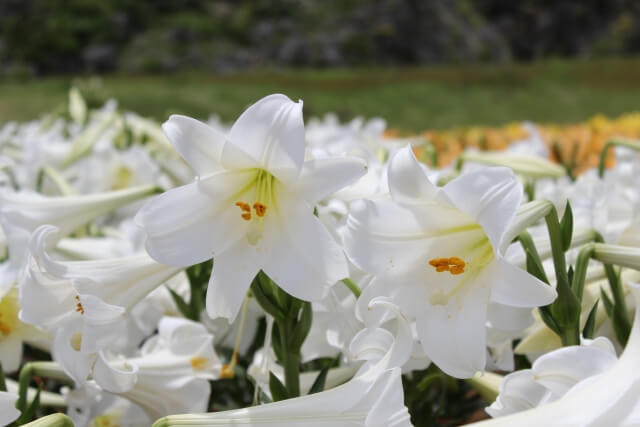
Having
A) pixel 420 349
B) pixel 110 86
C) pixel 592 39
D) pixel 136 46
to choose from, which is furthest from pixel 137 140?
pixel 592 39

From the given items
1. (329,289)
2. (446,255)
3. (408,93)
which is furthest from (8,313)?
(408,93)

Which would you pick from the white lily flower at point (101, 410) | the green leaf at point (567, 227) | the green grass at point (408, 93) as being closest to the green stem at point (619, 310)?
the green leaf at point (567, 227)

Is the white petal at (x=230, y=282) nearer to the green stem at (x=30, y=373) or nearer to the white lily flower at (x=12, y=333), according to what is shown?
the green stem at (x=30, y=373)

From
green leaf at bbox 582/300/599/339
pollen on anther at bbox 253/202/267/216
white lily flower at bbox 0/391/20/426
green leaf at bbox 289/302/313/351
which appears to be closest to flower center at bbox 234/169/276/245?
→ pollen on anther at bbox 253/202/267/216

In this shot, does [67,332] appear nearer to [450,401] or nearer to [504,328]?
[504,328]

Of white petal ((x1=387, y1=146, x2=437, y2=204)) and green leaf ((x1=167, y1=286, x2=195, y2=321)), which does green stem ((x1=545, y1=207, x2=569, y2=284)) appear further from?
green leaf ((x1=167, y1=286, x2=195, y2=321))
